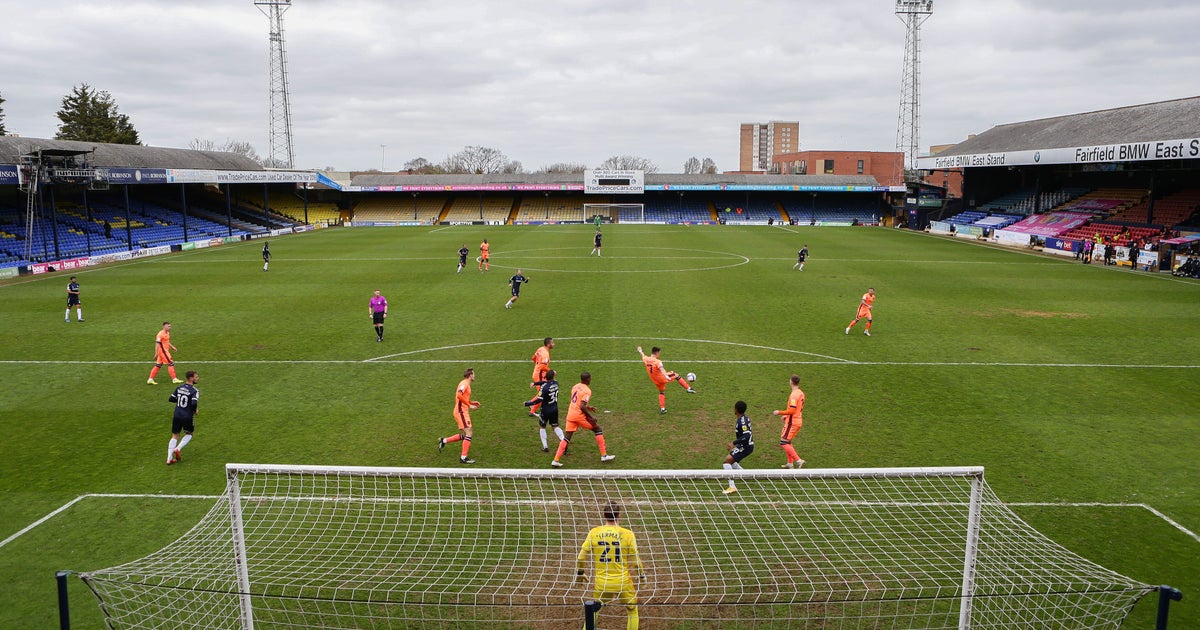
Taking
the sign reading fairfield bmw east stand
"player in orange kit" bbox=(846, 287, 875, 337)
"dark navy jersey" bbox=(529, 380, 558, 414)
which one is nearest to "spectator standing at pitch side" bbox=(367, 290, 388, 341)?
"dark navy jersey" bbox=(529, 380, 558, 414)

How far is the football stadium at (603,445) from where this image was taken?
Result: 7949mm

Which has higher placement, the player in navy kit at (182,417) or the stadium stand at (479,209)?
the stadium stand at (479,209)

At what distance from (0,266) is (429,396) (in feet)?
A: 114

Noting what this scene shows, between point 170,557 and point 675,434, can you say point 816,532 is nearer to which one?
point 675,434

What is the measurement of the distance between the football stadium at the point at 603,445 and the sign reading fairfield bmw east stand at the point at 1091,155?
596mm

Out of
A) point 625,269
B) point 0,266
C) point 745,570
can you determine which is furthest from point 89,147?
point 745,570

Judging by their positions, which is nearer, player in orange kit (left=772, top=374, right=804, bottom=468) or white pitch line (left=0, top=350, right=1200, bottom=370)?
player in orange kit (left=772, top=374, right=804, bottom=468)

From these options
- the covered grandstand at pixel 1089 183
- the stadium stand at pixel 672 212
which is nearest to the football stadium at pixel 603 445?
the covered grandstand at pixel 1089 183

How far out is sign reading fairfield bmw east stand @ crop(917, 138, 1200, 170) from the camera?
3750 centimetres

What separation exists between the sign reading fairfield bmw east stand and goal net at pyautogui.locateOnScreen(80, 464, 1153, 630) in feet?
125

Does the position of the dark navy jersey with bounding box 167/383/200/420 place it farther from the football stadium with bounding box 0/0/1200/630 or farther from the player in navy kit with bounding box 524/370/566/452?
the player in navy kit with bounding box 524/370/566/452

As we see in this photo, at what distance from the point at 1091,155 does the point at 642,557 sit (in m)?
47.9

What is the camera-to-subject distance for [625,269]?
121 ft

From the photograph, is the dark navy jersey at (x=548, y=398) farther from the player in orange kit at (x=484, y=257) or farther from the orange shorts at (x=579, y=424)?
the player in orange kit at (x=484, y=257)
